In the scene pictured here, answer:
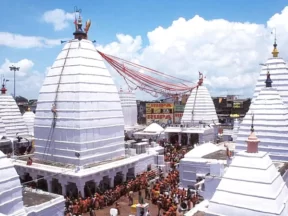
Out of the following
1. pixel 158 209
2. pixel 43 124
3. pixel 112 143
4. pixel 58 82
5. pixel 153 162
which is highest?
pixel 58 82

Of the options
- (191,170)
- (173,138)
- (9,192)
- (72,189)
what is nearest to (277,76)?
(191,170)

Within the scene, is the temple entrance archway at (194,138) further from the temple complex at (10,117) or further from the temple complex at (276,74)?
the temple complex at (10,117)

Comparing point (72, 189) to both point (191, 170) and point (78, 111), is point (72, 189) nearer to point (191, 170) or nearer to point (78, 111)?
point (78, 111)

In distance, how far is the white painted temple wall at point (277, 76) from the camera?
2539 cm

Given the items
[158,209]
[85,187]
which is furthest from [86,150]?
[158,209]

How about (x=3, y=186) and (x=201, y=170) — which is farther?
(x=201, y=170)

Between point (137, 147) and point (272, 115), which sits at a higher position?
point (272, 115)

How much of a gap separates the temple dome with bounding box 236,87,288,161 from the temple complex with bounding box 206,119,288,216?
9.15 metres

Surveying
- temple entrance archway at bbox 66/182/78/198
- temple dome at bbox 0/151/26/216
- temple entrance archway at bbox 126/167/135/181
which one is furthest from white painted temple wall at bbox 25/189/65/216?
temple entrance archway at bbox 126/167/135/181

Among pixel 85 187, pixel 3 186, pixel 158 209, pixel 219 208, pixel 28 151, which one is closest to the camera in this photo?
pixel 219 208

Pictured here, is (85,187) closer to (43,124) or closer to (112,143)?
(112,143)

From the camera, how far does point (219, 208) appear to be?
1174 cm

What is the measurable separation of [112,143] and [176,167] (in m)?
7.10

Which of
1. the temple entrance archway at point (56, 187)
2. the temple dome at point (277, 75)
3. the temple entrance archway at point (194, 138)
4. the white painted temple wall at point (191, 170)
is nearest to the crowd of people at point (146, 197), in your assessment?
the white painted temple wall at point (191, 170)
